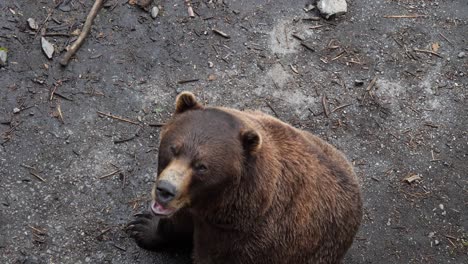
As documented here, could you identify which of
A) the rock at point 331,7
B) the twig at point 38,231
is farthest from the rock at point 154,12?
the twig at point 38,231

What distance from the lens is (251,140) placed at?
4.64 metres

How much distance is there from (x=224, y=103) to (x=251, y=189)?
2402 mm

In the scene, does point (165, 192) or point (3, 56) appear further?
point (3, 56)

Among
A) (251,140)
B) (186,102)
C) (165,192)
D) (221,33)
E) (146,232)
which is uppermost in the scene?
(186,102)

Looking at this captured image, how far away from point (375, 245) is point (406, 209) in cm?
56

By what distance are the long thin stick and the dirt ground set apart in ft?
0.25

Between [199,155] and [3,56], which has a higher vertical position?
[199,155]

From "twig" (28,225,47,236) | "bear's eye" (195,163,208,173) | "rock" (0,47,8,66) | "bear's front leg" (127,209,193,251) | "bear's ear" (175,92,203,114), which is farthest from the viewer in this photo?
"rock" (0,47,8,66)

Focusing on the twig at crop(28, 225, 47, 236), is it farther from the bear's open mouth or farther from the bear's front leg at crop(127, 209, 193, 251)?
the bear's open mouth

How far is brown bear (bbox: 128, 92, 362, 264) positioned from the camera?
452 centimetres

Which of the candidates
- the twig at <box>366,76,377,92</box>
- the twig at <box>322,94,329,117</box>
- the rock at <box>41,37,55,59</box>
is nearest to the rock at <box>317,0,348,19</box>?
the twig at <box>366,76,377,92</box>

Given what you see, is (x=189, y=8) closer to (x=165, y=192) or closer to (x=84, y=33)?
(x=84, y=33)

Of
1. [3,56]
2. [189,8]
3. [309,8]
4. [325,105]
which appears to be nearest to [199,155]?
[325,105]

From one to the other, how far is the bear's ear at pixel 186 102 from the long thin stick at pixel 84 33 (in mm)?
2515
